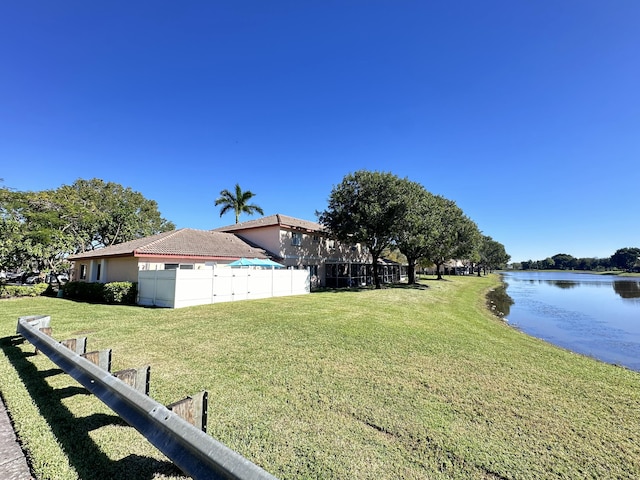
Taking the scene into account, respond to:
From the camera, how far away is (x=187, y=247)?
2053cm

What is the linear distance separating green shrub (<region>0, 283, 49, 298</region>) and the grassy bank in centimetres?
1448

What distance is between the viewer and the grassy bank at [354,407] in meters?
3.02

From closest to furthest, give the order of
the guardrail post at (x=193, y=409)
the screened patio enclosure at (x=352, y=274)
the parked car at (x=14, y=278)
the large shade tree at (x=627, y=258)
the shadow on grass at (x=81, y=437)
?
the guardrail post at (x=193, y=409) → the shadow on grass at (x=81, y=437) → the screened patio enclosure at (x=352, y=274) → the parked car at (x=14, y=278) → the large shade tree at (x=627, y=258)

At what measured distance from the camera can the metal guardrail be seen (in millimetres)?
1917

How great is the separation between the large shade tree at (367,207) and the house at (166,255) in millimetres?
7009

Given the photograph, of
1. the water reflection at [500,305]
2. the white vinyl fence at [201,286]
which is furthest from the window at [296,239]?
the water reflection at [500,305]

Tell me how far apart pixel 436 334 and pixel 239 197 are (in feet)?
112

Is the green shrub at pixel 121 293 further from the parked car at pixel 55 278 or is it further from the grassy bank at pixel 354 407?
the parked car at pixel 55 278

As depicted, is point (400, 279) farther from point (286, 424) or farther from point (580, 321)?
point (286, 424)

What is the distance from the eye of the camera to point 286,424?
370 cm

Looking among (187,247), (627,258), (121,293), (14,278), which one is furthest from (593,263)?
(14,278)

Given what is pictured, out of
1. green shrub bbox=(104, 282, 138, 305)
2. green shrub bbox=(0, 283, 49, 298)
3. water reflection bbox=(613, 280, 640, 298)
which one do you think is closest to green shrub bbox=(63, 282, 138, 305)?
green shrub bbox=(104, 282, 138, 305)

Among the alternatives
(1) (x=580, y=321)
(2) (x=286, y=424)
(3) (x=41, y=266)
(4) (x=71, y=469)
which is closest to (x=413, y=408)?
(2) (x=286, y=424)

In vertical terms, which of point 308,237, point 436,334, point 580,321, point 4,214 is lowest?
point 580,321
